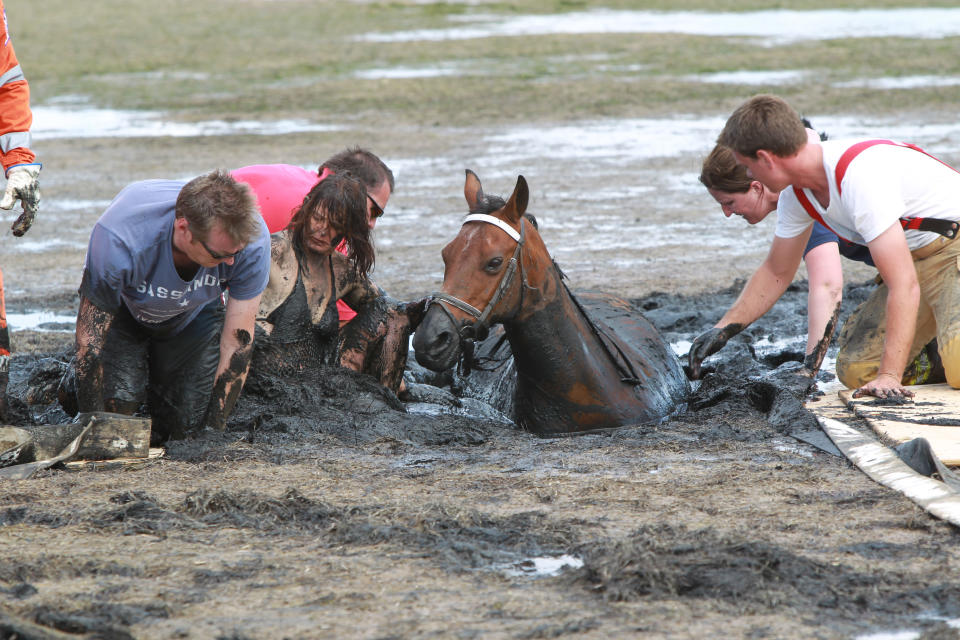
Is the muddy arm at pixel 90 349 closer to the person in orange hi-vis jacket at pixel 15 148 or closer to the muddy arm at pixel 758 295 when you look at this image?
the person in orange hi-vis jacket at pixel 15 148

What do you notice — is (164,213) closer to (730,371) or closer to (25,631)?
(25,631)

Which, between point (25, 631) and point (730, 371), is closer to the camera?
point (25, 631)

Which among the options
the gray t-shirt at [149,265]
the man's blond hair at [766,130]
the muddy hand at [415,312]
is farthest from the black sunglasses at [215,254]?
the man's blond hair at [766,130]

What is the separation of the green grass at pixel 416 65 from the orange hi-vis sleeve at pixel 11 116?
11192 millimetres

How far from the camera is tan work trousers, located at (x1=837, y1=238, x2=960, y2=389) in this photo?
19.5 ft

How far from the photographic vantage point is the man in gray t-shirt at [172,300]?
489 cm

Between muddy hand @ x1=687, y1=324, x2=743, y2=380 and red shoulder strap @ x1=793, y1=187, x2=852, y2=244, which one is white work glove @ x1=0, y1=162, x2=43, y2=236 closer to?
muddy hand @ x1=687, y1=324, x2=743, y2=380

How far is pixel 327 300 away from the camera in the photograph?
6.27 meters

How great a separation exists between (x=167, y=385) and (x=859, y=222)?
347cm

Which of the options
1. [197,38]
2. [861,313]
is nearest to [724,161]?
[861,313]

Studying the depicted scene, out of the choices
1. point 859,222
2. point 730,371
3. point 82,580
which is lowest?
point 730,371

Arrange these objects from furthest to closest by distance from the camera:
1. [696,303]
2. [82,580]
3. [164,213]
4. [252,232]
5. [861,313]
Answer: [696,303], [861,313], [164,213], [252,232], [82,580]

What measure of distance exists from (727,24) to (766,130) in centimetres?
2529

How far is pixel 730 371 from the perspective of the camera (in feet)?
23.5
